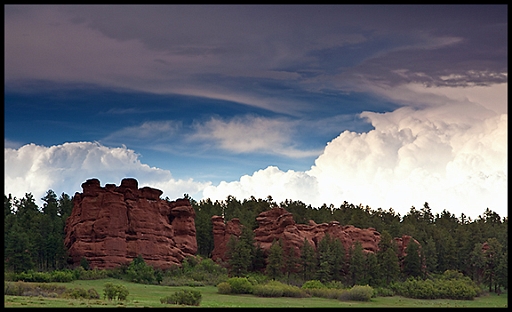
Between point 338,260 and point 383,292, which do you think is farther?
point 338,260

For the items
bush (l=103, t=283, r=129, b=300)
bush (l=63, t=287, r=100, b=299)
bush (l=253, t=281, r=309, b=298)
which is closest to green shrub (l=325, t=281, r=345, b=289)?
bush (l=253, t=281, r=309, b=298)

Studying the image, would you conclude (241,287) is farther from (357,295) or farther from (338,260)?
(338,260)

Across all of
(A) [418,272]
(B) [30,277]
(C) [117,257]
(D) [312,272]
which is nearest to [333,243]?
(D) [312,272]

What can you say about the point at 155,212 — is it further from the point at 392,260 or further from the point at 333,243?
the point at 392,260

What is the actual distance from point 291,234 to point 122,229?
24.5 m

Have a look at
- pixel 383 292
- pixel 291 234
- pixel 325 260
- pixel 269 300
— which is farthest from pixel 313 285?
pixel 291 234

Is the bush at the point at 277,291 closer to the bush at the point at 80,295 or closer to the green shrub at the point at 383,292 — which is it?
the green shrub at the point at 383,292

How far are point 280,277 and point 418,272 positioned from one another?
65.9 ft

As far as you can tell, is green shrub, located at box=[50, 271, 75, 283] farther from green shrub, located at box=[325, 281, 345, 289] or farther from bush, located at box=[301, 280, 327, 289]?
green shrub, located at box=[325, 281, 345, 289]

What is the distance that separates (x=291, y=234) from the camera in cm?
9906

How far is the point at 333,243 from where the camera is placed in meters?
93.2

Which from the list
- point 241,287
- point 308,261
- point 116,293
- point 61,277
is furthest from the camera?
point 308,261

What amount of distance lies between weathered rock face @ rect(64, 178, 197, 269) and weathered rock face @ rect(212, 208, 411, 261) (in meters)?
5.95

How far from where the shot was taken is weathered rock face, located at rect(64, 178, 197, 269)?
9388 centimetres
